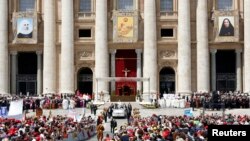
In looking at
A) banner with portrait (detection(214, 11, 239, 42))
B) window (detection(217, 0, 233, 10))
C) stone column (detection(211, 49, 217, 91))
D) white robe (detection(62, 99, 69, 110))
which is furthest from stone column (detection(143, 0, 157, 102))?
white robe (detection(62, 99, 69, 110))

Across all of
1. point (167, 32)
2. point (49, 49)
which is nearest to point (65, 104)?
point (49, 49)

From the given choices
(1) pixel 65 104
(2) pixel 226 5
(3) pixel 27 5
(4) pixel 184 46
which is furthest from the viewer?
(3) pixel 27 5

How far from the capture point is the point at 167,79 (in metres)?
85.3

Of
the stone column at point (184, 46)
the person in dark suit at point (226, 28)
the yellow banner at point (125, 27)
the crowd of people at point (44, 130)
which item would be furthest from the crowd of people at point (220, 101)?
the crowd of people at point (44, 130)

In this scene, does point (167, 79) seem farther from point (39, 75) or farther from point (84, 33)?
point (39, 75)

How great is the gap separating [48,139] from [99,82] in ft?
175

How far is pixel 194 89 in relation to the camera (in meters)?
84.0

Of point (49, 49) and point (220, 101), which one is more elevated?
point (49, 49)

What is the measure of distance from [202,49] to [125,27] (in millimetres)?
10640

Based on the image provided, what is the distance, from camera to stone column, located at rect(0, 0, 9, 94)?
82.5m

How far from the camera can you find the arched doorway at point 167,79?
3337 inches

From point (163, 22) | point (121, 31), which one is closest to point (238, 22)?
point (163, 22)

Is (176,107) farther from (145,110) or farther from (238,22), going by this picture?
(238,22)

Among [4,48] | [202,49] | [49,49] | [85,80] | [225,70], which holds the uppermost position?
[4,48]
